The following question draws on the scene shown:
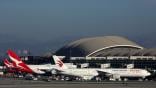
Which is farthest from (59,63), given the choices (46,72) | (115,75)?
(115,75)

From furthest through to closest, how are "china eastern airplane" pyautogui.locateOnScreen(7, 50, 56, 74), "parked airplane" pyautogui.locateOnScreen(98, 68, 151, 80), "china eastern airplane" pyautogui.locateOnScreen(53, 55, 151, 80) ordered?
"china eastern airplane" pyautogui.locateOnScreen(7, 50, 56, 74), "parked airplane" pyautogui.locateOnScreen(98, 68, 151, 80), "china eastern airplane" pyautogui.locateOnScreen(53, 55, 151, 80)

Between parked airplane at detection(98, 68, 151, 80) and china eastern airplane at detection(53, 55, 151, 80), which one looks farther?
parked airplane at detection(98, 68, 151, 80)

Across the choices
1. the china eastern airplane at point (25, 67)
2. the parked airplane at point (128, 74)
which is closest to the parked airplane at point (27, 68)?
the china eastern airplane at point (25, 67)

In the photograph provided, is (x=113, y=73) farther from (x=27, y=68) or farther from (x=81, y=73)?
(x=27, y=68)

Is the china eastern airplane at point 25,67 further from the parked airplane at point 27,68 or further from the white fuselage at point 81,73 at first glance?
the white fuselage at point 81,73

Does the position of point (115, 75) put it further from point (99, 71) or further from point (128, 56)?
point (128, 56)

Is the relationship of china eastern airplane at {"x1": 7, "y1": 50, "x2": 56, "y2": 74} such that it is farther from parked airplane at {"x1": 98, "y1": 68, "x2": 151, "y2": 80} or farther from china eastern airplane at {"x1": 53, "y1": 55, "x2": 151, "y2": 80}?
parked airplane at {"x1": 98, "y1": 68, "x2": 151, "y2": 80}

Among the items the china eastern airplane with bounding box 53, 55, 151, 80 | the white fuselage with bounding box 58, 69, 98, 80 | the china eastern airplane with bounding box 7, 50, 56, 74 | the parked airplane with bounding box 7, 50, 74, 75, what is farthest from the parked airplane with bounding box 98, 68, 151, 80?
the china eastern airplane with bounding box 7, 50, 56, 74

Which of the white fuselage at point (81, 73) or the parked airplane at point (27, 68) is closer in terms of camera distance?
the white fuselage at point (81, 73)

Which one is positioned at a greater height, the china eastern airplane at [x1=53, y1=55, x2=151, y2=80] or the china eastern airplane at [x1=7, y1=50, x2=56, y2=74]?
the china eastern airplane at [x1=7, y1=50, x2=56, y2=74]

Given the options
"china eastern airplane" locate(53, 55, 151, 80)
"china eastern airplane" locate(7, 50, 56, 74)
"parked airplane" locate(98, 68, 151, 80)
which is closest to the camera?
"china eastern airplane" locate(53, 55, 151, 80)

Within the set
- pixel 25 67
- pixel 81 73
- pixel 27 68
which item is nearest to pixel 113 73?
pixel 81 73

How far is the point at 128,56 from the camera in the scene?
198 meters

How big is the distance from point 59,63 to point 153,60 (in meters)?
48.8
